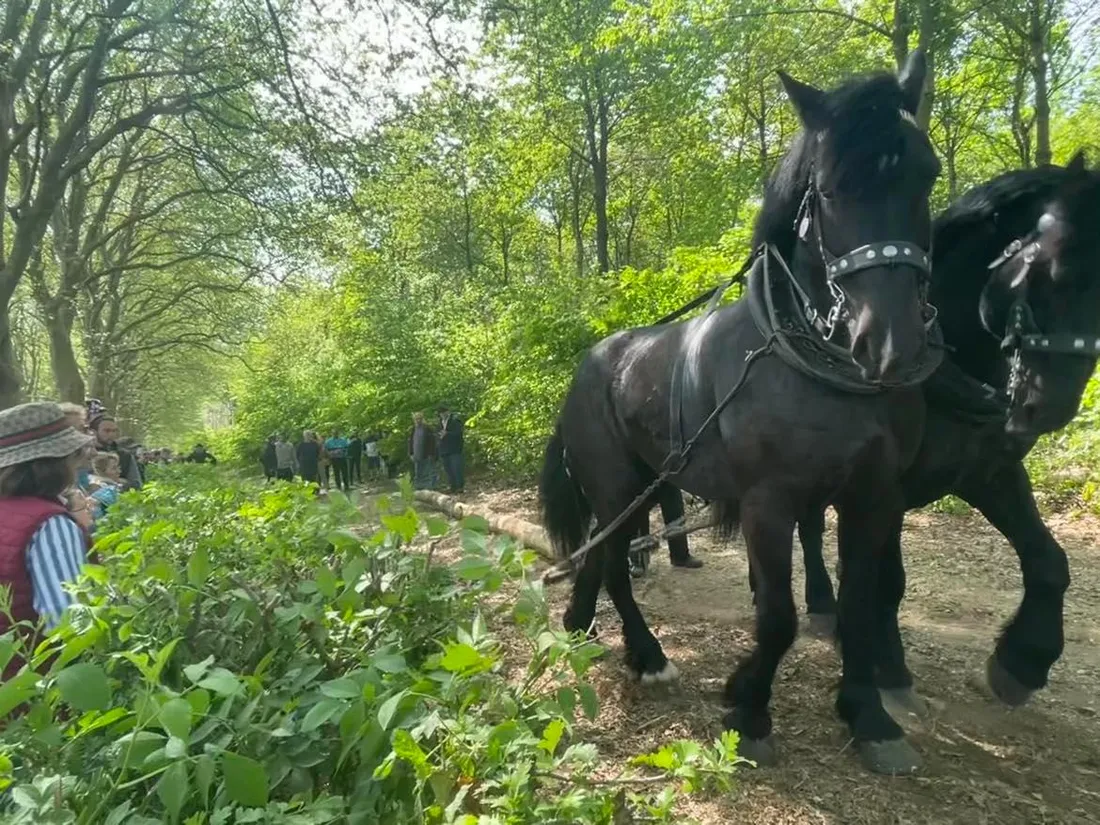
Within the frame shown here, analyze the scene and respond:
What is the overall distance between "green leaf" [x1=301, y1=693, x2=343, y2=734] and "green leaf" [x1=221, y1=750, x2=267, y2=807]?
0.40 feet

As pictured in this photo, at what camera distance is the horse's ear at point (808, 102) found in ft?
7.64

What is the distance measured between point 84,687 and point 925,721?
2948 millimetres

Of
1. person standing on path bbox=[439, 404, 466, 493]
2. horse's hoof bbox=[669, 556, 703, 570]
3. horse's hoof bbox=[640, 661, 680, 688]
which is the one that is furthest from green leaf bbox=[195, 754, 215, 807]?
person standing on path bbox=[439, 404, 466, 493]

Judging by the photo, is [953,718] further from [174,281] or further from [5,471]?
[174,281]

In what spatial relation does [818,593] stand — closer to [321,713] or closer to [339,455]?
[321,713]

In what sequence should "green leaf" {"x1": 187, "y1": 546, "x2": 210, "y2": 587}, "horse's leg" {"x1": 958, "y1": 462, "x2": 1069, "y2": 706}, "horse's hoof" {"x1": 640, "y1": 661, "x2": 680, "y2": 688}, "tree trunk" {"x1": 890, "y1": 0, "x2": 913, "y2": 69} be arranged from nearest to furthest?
"green leaf" {"x1": 187, "y1": 546, "x2": 210, "y2": 587} → "horse's leg" {"x1": 958, "y1": 462, "x2": 1069, "y2": 706} → "horse's hoof" {"x1": 640, "y1": 661, "x2": 680, "y2": 688} → "tree trunk" {"x1": 890, "y1": 0, "x2": 913, "y2": 69}

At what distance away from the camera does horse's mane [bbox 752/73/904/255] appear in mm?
2146

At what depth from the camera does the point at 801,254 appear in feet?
8.32

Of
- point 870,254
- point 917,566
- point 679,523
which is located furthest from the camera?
point 917,566

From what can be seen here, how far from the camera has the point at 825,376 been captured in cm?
238

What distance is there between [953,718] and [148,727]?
2949mm

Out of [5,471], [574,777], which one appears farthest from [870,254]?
[5,471]

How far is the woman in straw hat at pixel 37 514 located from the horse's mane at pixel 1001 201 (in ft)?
10.7

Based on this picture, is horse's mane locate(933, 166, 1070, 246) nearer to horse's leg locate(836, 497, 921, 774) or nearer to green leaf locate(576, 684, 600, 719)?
horse's leg locate(836, 497, 921, 774)
